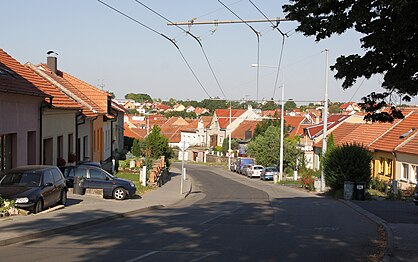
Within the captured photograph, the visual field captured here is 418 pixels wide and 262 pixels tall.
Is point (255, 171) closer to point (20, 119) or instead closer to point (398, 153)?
point (398, 153)

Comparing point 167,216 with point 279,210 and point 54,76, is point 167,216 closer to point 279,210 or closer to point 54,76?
point 279,210

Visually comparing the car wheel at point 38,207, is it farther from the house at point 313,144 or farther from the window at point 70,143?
the house at point 313,144

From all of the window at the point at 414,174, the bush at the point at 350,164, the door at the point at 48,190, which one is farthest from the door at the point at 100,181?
the window at the point at 414,174

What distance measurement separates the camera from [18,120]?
22.5 meters

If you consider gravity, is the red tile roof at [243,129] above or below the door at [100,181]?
above

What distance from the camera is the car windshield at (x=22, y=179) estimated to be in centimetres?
1806

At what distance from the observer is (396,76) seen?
11.6m

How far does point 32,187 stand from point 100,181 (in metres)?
8.59

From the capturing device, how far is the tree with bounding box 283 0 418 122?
10500 mm

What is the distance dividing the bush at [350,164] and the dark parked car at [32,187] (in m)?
17.1

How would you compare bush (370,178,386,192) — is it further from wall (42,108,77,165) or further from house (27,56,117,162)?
wall (42,108,77,165)

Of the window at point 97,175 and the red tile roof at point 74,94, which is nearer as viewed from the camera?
the window at point 97,175

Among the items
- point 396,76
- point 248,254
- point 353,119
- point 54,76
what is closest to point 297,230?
point 248,254

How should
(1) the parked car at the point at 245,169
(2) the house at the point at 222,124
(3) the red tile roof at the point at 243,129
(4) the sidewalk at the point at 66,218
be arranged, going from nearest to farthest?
1. (4) the sidewalk at the point at 66,218
2. (1) the parked car at the point at 245,169
3. (3) the red tile roof at the point at 243,129
4. (2) the house at the point at 222,124
